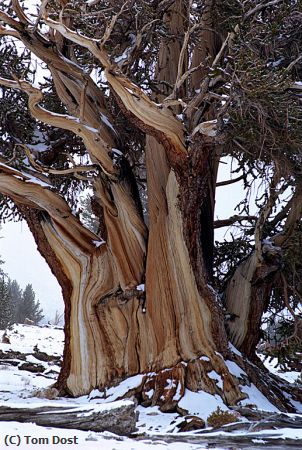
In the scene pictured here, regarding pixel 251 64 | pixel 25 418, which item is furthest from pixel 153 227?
pixel 25 418

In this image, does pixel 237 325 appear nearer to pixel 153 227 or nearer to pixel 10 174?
pixel 153 227

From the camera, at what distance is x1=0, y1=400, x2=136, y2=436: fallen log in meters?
2.80

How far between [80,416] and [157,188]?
3.07 metres

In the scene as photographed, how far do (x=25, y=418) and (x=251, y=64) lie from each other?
3.08 meters

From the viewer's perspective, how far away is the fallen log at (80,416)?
280 cm

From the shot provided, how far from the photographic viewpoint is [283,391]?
556cm

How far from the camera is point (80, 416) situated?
2871mm

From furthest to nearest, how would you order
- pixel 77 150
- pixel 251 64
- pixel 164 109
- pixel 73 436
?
pixel 77 150 → pixel 164 109 → pixel 251 64 → pixel 73 436

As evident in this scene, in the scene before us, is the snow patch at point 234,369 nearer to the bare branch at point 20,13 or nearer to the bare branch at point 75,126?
the bare branch at point 75,126

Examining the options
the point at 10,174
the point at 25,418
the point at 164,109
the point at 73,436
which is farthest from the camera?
the point at 10,174

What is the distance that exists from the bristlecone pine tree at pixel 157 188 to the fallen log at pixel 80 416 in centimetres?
146

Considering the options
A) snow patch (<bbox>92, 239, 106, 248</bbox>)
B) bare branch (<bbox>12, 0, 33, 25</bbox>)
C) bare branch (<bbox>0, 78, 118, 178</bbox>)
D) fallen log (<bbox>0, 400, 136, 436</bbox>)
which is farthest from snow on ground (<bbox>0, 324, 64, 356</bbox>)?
fallen log (<bbox>0, 400, 136, 436</bbox>)

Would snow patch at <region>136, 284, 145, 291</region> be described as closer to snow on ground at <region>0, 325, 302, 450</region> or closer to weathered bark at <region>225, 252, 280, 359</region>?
snow on ground at <region>0, 325, 302, 450</region>

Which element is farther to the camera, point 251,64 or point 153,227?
point 153,227
